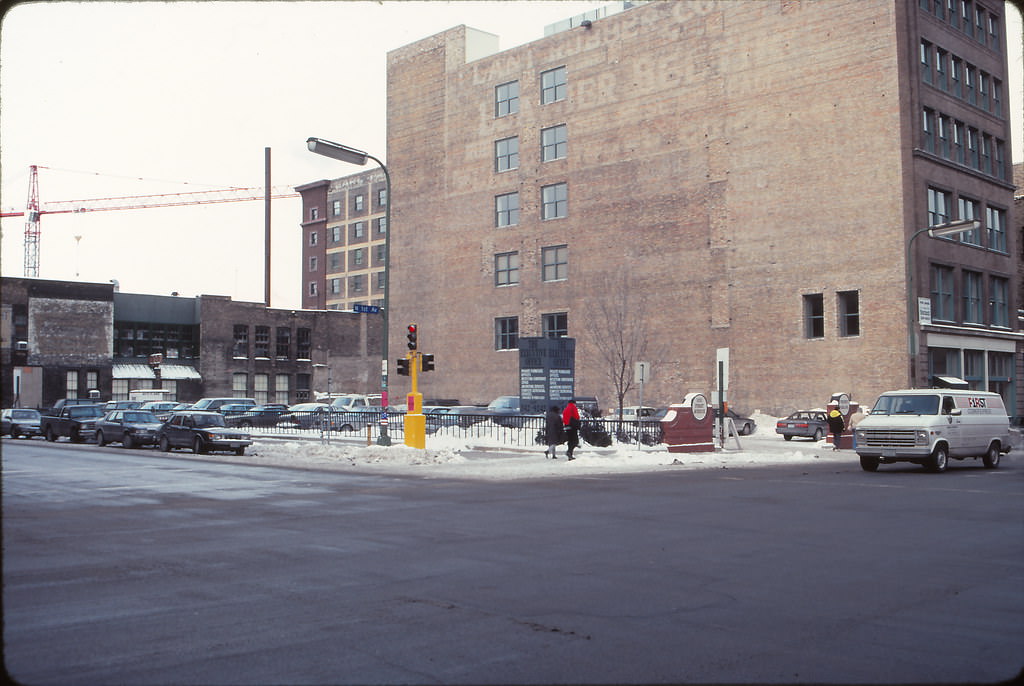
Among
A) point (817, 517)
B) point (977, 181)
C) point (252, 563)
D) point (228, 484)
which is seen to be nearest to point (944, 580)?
point (817, 517)

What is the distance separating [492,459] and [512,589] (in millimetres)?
19858

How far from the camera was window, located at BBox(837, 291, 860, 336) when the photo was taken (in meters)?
46.7

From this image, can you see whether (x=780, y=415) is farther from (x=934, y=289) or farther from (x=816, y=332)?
(x=934, y=289)

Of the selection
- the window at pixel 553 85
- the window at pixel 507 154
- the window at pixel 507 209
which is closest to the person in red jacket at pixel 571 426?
the window at pixel 507 209

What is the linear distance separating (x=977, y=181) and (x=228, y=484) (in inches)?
1796

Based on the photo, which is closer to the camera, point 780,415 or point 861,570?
point 861,570

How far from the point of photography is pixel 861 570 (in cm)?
946

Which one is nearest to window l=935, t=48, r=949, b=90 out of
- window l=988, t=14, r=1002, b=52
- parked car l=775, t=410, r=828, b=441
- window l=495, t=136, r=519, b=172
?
window l=988, t=14, r=1002, b=52

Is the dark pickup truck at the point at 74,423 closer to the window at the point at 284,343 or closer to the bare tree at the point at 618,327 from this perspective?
the bare tree at the point at 618,327

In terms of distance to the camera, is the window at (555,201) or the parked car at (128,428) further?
the window at (555,201)

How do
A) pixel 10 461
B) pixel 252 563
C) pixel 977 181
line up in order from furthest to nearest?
pixel 977 181 → pixel 10 461 → pixel 252 563

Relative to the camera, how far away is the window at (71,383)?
6794cm

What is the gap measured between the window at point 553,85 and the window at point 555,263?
10053 millimetres

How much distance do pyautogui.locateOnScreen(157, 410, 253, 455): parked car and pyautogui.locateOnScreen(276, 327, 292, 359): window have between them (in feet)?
146
